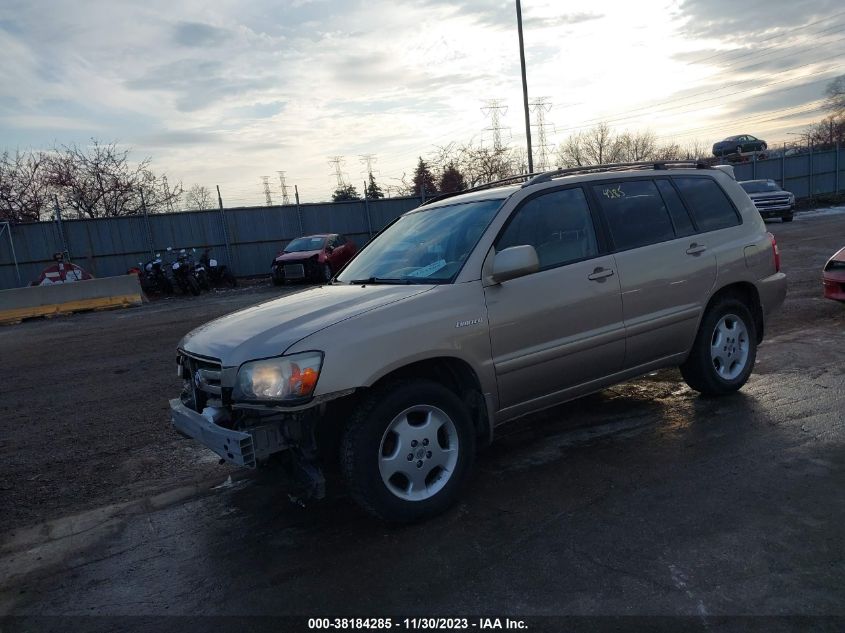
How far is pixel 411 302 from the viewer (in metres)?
3.60

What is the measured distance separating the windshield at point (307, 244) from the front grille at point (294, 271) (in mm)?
859

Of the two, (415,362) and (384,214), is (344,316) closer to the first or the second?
(415,362)

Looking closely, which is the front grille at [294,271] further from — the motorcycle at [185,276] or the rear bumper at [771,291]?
the rear bumper at [771,291]

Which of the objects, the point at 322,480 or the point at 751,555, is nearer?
the point at 751,555

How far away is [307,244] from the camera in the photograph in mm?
19531

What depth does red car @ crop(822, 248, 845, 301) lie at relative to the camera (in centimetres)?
777

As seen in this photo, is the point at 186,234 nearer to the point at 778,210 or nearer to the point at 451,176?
the point at 778,210

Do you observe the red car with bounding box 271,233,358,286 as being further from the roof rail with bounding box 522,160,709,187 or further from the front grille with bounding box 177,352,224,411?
the front grille with bounding box 177,352,224,411

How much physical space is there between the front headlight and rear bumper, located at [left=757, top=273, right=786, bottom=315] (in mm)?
3994

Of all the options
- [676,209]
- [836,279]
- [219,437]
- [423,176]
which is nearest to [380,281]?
[219,437]

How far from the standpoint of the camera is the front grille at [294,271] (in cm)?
1848

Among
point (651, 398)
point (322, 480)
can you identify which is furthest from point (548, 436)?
point (322, 480)

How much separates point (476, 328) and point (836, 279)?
623 cm

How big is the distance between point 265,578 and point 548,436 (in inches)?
94.7
